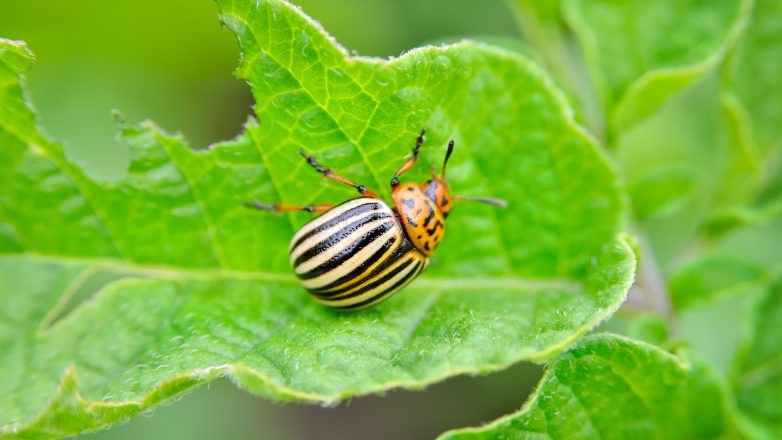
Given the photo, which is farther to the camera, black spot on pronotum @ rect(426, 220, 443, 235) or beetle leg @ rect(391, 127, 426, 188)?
black spot on pronotum @ rect(426, 220, 443, 235)

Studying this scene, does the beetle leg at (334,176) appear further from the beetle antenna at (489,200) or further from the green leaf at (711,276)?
the green leaf at (711,276)

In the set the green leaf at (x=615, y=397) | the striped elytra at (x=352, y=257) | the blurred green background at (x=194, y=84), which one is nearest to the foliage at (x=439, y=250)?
the green leaf at (x=615, y=397)

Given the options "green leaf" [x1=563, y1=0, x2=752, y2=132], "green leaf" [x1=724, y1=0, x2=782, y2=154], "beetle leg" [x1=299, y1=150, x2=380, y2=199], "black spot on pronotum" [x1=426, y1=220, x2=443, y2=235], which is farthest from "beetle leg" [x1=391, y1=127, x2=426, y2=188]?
"green leaf" [x1=724, y1=0, x2=782, y2=154]

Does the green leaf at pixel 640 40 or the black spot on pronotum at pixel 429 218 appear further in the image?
the green leaf at pixel 640 40

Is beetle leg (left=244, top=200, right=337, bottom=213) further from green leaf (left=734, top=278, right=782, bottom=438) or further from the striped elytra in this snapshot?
green leaf (left=734, top=278, right=782, bottom=438)

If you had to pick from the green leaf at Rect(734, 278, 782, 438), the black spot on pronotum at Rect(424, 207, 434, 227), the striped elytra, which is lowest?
the green leaf at Rect(734, 278, 782, 438)

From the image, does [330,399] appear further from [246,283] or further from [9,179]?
[9,179]

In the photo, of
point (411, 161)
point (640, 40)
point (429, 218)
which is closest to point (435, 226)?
point (429, 218)
